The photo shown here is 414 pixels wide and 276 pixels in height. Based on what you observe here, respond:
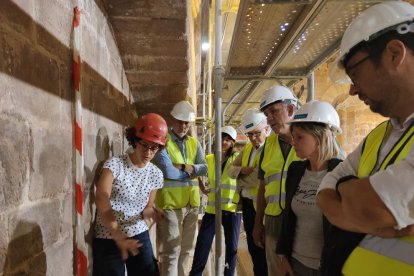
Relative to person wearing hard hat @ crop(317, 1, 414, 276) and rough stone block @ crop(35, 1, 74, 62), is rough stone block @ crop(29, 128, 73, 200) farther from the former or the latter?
person wearing hard hat @ crop(317, 1, 414, 276)

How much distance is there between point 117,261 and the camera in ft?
7.97

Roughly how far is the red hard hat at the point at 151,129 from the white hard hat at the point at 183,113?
38.6 inches

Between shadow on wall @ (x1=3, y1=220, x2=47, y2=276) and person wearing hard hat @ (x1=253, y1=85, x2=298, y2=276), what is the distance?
158 cm

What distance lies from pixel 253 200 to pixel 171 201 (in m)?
0.84

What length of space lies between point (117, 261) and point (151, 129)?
101cm

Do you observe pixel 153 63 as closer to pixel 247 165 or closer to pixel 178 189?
pixel 178 189

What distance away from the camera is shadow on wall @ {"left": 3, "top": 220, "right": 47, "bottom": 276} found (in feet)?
4.34

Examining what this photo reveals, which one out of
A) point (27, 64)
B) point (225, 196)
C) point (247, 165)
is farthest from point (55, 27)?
point (225, 196)

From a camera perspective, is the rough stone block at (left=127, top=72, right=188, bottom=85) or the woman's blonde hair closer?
the woman's blonde hair

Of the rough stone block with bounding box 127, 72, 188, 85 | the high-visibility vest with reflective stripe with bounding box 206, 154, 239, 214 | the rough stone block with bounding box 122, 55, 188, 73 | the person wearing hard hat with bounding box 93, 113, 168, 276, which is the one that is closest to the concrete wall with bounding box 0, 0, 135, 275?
the person wearing hard hat with bounding box 93, 113, 168, 276


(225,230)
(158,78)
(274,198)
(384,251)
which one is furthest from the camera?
(225,230)

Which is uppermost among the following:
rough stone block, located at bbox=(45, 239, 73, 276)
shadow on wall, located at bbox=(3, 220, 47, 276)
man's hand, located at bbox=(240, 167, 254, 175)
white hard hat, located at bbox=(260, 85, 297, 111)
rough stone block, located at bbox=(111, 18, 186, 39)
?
rough stone block, located at bbox=(111, 18, 186, 39)

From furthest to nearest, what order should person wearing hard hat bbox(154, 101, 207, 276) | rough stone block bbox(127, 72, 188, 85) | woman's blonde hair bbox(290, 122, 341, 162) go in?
rough stone block bbox(127, 72, 188, 85), person wearing hard hat bbox(154, 101, 207, 276), woman's blonde hair bbox(290, 122, 341, 162)

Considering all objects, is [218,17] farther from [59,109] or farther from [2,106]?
[2,106]
